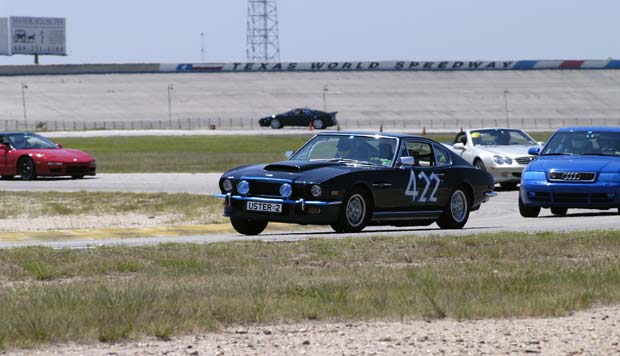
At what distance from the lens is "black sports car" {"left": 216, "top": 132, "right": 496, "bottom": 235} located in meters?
16.1

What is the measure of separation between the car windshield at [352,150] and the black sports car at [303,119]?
72.9m

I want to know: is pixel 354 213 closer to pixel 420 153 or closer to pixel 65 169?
pixel 420 153

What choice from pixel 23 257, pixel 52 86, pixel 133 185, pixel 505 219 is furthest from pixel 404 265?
pixel 52 86

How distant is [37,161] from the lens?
32625 mm

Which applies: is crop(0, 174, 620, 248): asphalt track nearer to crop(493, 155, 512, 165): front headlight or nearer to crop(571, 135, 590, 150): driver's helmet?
crop(493, 155, 512, 165): front headlight

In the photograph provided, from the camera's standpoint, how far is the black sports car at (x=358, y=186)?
16.1m

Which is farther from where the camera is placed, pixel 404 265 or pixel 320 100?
pixel 320 100

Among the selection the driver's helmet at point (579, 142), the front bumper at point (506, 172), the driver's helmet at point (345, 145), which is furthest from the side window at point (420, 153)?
the front bumper at point (506, 172)

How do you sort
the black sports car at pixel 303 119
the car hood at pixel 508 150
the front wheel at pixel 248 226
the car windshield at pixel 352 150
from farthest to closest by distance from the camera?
the black sports car at pixel 303 119, the car hood at pixel 508 150, the front wheel at pixel 248 226, the car windshield at pixel 352 150

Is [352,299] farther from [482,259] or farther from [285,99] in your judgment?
[285,99]

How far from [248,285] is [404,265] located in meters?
2.63

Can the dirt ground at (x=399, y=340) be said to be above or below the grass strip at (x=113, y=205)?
above

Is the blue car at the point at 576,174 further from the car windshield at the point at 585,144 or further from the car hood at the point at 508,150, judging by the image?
the car hood at the point at 508,150

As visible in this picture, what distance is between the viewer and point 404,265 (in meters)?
13.0
